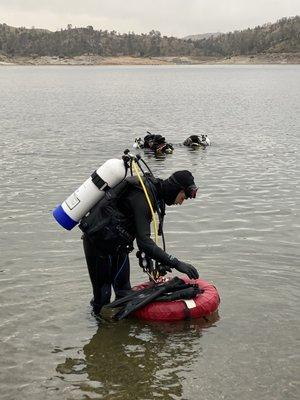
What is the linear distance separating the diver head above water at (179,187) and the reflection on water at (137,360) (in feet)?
6.14

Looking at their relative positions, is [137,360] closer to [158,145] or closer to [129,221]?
[129,221]

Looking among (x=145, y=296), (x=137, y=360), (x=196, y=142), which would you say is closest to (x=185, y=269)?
(x=145, y=296)

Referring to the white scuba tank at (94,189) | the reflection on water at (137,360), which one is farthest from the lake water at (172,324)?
the white scuba tank at (94,189)

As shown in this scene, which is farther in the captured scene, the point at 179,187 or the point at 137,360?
the point at 179,187

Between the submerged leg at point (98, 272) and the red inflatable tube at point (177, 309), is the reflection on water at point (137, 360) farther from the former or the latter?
the submerged leg at point (98, 272)

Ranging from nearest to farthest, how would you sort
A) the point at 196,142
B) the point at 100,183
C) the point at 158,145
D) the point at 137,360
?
1. the point at 137,360
2. the point at 100,183
3. the point at 158,145
4. the point at 196,142

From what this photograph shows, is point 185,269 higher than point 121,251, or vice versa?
point 121,251

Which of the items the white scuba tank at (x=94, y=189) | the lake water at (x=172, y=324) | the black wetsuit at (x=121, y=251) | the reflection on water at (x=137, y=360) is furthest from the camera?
the white scuba tank at (x=94, y=189)

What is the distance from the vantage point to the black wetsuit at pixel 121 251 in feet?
24.7

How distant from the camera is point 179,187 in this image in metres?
7.55

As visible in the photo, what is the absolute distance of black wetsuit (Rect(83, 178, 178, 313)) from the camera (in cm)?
753

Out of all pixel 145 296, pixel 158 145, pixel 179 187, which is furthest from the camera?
pixel 158 145

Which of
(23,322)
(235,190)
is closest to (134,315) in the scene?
(23,322)

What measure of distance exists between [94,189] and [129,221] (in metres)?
0.62
